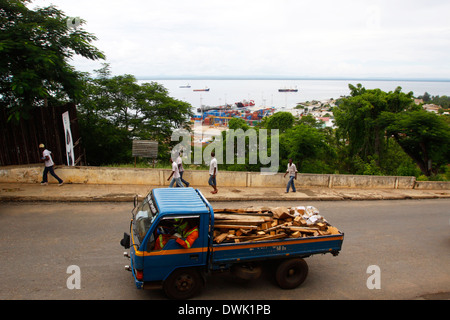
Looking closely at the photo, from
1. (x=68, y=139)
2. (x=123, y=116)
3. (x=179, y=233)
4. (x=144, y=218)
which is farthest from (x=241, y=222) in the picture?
(x=123, y=116)

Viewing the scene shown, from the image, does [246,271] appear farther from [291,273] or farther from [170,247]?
[170,247]

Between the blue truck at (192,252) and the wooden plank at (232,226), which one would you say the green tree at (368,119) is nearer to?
the blue truck at (192,252)

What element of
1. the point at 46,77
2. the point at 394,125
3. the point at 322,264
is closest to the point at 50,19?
the point at 46,77

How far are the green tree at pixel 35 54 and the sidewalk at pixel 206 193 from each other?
8.62 ft

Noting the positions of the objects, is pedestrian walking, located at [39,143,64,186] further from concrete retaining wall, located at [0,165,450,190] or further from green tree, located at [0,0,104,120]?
green tree, located at [0,0,104,120]

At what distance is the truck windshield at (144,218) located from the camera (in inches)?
220

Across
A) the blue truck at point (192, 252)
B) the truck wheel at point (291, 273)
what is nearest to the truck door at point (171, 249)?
the blue truck at point (192, 252)

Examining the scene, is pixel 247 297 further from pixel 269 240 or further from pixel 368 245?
pixel 368 245

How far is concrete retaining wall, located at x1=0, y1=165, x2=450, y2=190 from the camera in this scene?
1188 centimetres

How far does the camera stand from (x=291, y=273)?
6301 millimetres

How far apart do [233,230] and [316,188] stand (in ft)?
28.9

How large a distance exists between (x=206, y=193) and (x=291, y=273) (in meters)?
6.15

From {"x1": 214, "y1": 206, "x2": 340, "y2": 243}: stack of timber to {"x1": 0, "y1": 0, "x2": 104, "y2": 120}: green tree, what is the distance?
317 inches

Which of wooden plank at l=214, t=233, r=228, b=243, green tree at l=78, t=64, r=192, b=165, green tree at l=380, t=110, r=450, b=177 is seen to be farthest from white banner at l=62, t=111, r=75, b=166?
green tree at l=380, t=110, r=450, b=177
